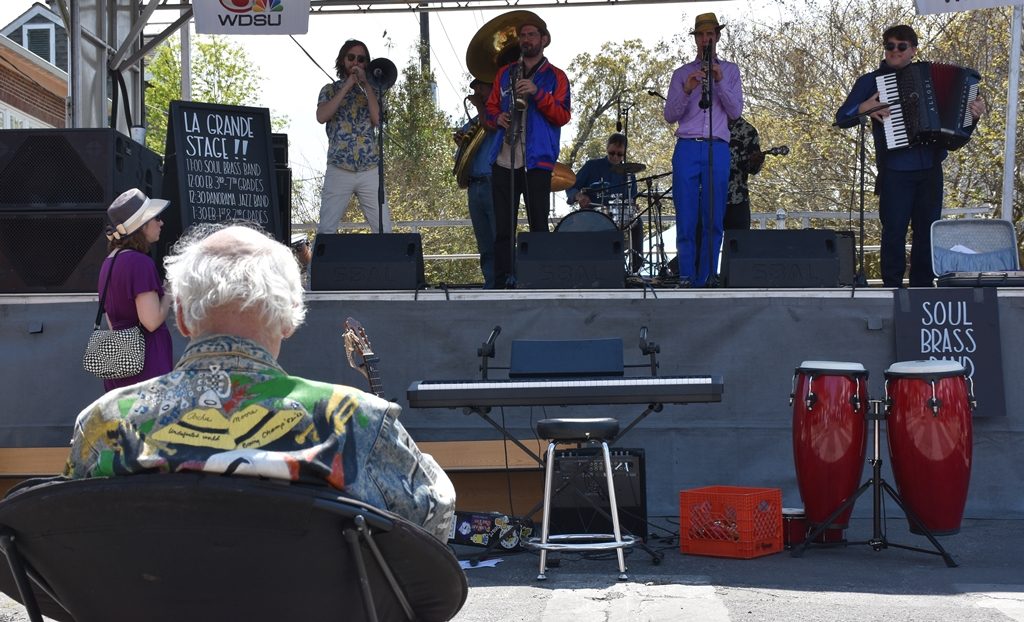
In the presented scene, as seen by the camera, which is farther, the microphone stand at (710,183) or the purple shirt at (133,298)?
the microphone stand at (710,183)

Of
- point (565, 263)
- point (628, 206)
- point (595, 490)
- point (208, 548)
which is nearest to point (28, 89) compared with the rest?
point (628, 206)

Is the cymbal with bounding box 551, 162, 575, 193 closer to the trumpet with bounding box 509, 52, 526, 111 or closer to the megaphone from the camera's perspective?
the megaphone

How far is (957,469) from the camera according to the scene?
5375 mm

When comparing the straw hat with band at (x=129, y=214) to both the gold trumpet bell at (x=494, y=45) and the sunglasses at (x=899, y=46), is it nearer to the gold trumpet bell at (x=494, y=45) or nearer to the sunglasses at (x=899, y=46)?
the gold trumpet bell at (x=494, y=45)

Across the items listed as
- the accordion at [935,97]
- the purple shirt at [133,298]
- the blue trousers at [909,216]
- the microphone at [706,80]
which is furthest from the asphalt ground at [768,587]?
the microphone at [706,80]

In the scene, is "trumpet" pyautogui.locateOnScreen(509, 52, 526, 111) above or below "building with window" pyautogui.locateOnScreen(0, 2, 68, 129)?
below

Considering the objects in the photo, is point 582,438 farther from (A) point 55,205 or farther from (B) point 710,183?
(A) point 55,205

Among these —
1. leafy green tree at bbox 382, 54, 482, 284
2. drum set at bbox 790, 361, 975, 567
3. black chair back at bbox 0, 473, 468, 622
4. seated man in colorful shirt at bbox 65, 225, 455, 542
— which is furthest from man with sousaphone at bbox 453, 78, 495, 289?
leafy green tree at bbox 382, 54, 482, 284

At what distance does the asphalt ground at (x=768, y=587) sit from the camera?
165 inches

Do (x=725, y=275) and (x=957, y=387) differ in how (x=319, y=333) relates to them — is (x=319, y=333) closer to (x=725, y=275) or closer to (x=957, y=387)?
(x=725, y=275)

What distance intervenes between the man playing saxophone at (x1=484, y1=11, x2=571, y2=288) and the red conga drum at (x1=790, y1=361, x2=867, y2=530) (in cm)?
260

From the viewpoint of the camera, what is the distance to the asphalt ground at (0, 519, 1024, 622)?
4.20 metres

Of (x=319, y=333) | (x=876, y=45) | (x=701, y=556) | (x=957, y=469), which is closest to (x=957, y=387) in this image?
(x=957, y=469)

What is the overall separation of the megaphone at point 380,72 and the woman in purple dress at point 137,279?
3.00 meters
